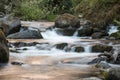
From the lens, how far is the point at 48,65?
12.0 metres

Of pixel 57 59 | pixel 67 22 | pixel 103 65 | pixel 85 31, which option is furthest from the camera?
pixel 67 22

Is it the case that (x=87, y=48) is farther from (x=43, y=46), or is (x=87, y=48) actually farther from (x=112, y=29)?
(x=112, y=29)

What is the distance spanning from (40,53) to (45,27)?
709cm

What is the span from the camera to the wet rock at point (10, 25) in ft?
62.7

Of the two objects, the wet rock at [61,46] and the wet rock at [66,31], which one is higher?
the wet rock at [61,46]

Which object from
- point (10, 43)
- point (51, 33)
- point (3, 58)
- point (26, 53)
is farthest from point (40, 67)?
point (51, 33)

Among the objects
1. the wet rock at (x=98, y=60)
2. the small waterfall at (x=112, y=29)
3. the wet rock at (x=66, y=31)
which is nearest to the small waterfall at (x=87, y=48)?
the wet rock at (x=98, y=60)

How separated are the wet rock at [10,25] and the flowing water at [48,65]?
11.4 ft

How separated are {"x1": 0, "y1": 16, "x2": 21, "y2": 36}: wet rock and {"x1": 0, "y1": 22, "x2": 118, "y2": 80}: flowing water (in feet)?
11.4

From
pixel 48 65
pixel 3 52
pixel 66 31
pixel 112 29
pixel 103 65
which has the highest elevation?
pixel 3 52

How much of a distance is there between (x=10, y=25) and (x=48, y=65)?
7820 mm

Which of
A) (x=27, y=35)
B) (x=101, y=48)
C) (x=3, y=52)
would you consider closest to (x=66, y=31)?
(x=27, y=35)

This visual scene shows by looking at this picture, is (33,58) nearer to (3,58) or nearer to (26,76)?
(3,58)

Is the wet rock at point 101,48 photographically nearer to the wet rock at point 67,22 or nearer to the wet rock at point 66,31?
the wet rock at point 66,31
